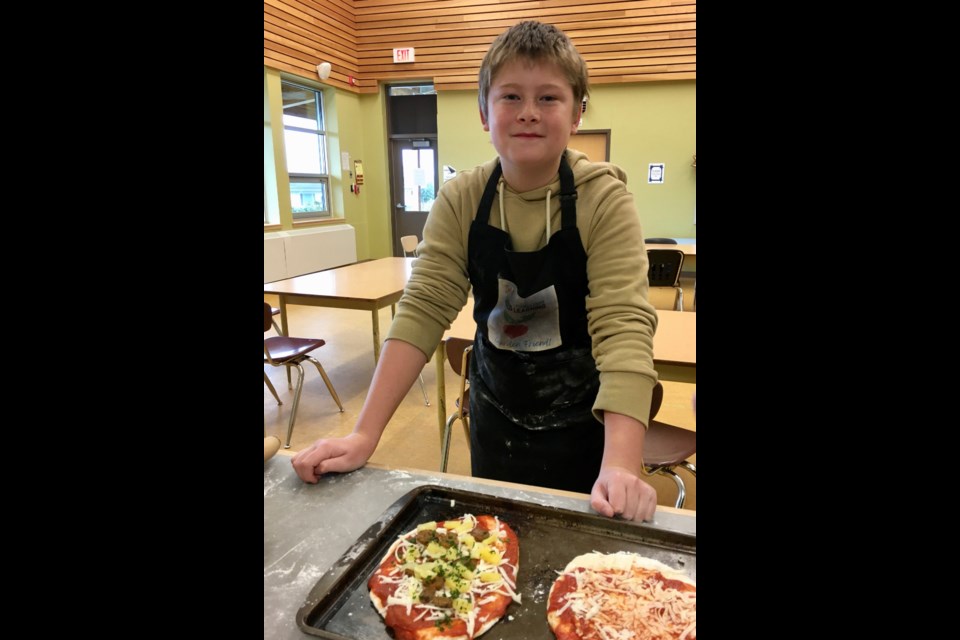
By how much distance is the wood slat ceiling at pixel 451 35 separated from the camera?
23.8 feet

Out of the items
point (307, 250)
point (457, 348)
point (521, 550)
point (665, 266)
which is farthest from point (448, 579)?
point (307, 250)

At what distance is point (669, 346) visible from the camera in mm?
2354

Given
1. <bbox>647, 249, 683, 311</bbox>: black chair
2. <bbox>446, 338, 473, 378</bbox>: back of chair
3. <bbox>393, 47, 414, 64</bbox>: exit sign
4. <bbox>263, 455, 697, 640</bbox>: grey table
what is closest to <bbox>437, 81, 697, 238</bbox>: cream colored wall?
<bbox>393, 47, 414, 64</bbox>: exit sign

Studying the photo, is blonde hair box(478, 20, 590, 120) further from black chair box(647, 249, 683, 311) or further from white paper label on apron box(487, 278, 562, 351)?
black chair box(647, 249, 683, 311)

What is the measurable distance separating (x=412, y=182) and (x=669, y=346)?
23.4 feet

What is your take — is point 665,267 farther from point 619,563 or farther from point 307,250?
point 307,250

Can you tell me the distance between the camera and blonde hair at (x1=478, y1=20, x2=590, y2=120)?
1180mm

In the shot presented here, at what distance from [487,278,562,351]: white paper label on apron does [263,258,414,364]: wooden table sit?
6.05 feet

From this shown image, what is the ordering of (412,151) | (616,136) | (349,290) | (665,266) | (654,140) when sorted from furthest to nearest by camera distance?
(412,151), (616,136), (654,140), (665,266), (349,290)

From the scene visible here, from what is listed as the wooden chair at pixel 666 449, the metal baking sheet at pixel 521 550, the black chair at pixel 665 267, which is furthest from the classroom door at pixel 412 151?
the metal baking sheet at pixel 521 550

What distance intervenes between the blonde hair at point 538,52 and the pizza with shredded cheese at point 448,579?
→ 0.92 metres

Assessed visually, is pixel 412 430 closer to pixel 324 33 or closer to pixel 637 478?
pixel 637 478
